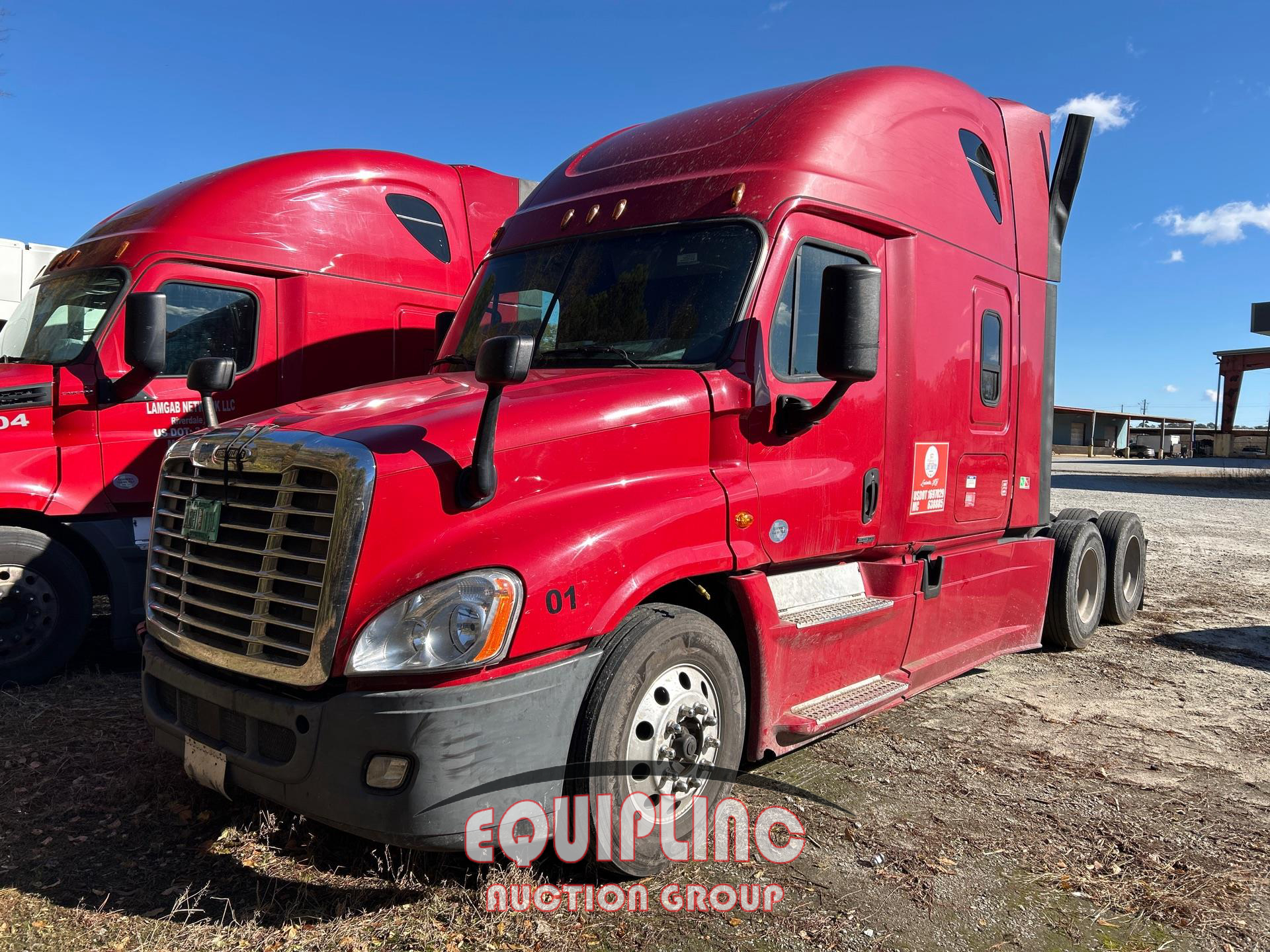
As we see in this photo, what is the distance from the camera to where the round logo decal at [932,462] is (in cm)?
539

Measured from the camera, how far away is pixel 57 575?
6.13 metres

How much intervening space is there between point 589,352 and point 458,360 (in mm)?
917

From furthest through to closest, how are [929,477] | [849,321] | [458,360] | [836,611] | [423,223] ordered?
[423,223], [929,477], [458,360], [836,611], [849,321]

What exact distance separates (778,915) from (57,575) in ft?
16.6

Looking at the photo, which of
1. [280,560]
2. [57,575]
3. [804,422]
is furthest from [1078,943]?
[57,575]

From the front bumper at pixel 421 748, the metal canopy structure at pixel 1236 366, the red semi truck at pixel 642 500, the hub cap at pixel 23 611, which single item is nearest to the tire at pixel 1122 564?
the red semi truck at pixel 642 500

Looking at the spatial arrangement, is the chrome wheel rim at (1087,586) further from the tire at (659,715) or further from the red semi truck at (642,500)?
the tire at (659,715)

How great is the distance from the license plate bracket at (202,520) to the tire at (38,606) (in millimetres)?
3037

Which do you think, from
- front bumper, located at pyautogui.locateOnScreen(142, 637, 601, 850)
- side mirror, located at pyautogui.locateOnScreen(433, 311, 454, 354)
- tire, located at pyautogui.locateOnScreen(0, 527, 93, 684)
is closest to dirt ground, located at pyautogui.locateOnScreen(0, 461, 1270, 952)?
tire, located at pyautogui.locateOnScreen(0, 527, 93, 684)

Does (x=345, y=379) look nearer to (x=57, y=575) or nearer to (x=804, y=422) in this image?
(x=57, y=575)

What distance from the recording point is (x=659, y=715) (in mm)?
3611

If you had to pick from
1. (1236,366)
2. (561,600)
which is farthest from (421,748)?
(1236,366)

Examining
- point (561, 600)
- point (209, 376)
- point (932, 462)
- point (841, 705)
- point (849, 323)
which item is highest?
point (849, 323)

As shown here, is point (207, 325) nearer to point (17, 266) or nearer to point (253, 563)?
point (253, 563)
